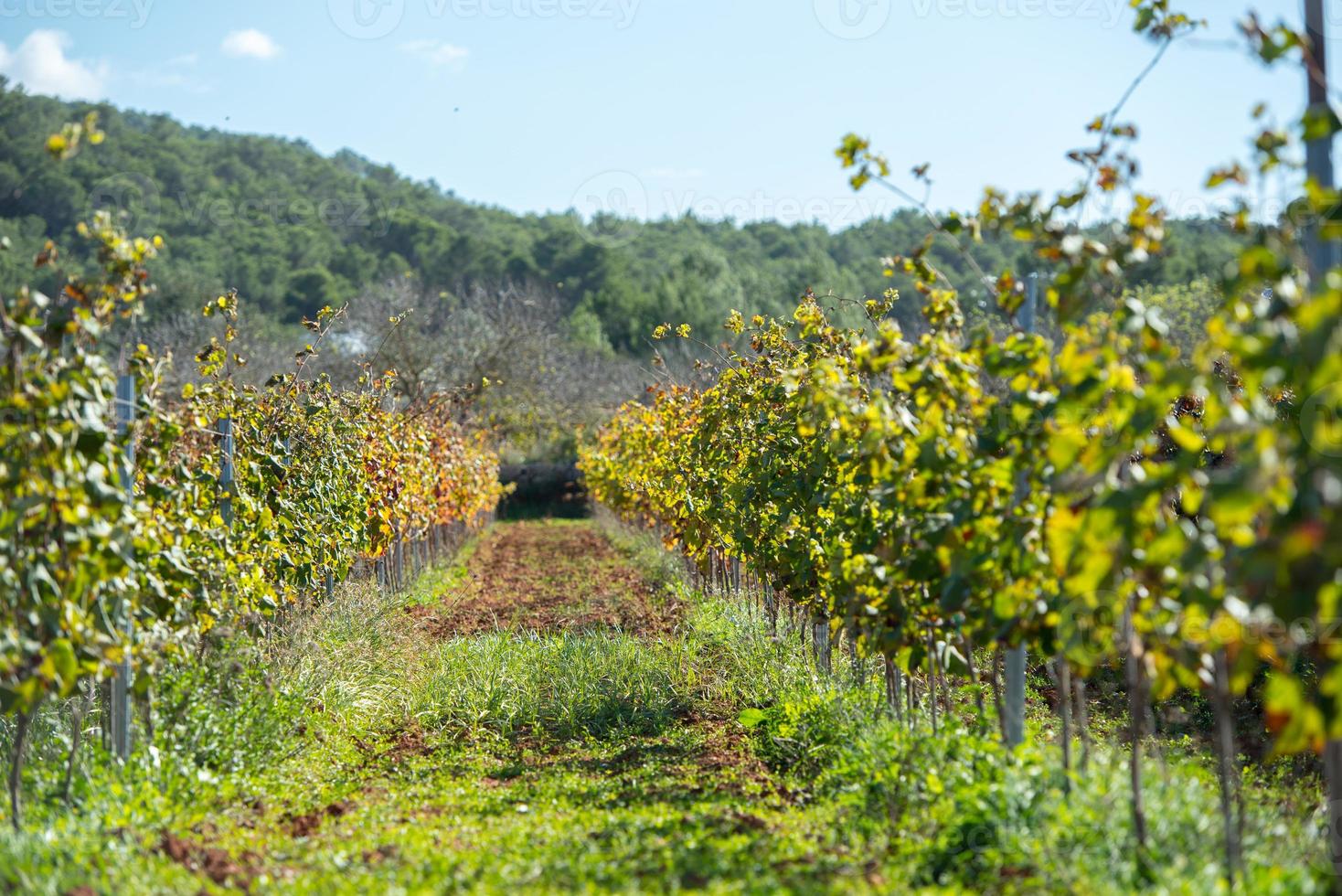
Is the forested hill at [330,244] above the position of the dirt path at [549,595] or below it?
above

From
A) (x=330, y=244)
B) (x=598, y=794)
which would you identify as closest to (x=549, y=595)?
(x=598, y=794)

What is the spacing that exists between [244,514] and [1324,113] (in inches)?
220

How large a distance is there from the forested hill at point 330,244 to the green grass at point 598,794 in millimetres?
37504

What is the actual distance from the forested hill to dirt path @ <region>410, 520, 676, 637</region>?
87.8 feet

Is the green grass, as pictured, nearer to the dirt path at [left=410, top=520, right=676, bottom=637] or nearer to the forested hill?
the dirt path at [left=410, top=520, right=676, bottom=637]

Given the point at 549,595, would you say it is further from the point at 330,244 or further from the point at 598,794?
the point at 330,244

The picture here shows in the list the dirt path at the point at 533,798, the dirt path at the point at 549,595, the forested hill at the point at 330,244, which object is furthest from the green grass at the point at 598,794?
the forested hill at the point at 330,244

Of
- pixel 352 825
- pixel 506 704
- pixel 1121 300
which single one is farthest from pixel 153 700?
pixel 1121 300

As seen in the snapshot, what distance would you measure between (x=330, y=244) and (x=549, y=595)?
172 feet

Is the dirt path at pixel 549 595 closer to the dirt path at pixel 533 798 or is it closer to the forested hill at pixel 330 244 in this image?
the dirt path at pixel 533 798

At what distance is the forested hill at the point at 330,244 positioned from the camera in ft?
157

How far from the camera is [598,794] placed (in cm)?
562

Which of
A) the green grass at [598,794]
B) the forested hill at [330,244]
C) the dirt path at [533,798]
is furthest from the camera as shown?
the forested hill at [330,244]

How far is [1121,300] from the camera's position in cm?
378
